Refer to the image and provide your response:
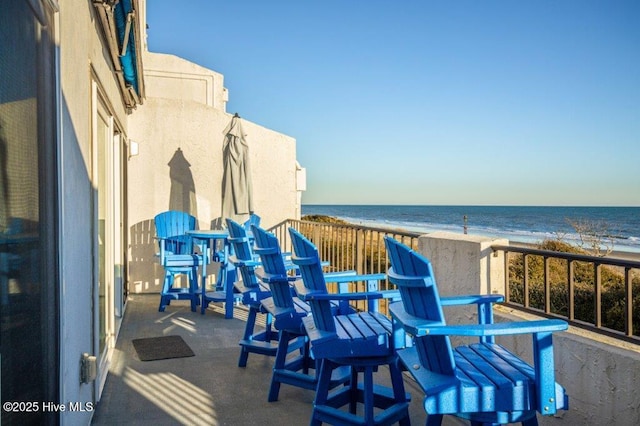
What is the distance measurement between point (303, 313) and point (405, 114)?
27.2 m

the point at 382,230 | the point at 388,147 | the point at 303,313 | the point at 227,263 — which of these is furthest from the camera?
the point at 388,147

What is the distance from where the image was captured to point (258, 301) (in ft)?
13.0

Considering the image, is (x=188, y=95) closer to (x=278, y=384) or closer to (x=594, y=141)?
(x=278, y=384)

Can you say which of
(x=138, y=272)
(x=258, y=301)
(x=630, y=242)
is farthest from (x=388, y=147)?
(x=258, y=301)

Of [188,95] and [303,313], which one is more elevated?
[188,95]

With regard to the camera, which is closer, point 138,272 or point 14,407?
point 14,407

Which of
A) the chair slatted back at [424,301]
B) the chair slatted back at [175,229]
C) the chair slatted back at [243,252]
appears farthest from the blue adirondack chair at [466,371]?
the chair slatted back at [175,229]

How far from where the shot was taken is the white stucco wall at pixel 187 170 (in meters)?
7.37

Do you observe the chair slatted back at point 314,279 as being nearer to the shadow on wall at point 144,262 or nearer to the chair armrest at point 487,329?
the chair armrest at point 487,329

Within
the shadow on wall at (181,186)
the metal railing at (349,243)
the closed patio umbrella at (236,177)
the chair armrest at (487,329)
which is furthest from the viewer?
the shadow on wall at (181,186)

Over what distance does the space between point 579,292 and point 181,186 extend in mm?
5456

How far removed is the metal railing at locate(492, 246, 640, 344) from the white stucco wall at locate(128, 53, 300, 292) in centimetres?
385

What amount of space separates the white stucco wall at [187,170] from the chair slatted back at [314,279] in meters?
Result: 5.23

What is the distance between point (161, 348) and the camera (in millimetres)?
4504
